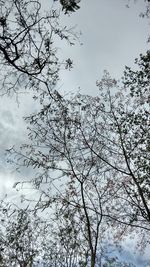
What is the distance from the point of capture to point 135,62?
48.4 feet

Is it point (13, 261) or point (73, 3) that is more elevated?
point (73, 3)

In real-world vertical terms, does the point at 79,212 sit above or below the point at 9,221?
below

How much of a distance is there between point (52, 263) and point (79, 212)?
513 inches

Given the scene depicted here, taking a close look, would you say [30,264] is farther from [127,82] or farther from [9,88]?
[9,88]

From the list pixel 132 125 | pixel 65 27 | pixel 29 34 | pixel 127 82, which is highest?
pixel 127 82

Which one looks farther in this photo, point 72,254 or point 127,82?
point 72,254

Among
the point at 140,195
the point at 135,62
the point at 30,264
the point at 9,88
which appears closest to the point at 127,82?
the point at 135,62

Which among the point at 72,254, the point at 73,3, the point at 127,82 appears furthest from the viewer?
the point at 72,254

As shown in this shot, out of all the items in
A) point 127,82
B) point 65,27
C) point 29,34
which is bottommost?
point 29,34

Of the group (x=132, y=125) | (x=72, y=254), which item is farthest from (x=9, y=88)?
(x=72, y=254)

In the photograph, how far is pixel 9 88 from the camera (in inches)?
332

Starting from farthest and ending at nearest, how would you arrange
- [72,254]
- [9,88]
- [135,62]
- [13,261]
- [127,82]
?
[13,261] → [72,254] → [127,82] → [135,62] → [9,88]

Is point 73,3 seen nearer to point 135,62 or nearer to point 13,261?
point 135,62

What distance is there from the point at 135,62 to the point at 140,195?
662cm
